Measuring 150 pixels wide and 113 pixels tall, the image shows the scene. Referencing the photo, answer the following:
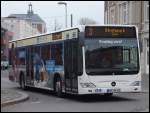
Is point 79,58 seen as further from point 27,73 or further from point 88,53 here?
point 27,73

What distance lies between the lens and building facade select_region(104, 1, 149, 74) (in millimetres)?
46781

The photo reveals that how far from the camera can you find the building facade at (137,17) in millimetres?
46781

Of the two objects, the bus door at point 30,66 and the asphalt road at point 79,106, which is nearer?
the asphalt road at point 79,106

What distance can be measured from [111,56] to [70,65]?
1.63 metres

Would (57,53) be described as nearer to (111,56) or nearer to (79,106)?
(111,56)

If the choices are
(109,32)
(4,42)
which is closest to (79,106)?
(109,32)

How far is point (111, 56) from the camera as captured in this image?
2070cm

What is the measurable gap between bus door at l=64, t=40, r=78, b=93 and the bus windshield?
661 millimetres

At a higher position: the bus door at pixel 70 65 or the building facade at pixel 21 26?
the building facade at pixel 21 26

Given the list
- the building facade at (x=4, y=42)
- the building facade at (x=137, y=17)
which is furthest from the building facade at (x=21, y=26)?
the building facade at (x=137, y=17)

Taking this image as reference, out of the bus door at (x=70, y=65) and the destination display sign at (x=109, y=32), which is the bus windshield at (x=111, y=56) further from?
the bus door at (x=70, y=65)

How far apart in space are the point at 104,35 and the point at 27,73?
789 cm

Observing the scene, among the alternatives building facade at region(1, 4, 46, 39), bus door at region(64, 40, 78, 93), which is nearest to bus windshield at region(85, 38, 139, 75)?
bus door at region(64, 40, 78, 93)

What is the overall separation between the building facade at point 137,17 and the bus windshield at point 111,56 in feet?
74.3
